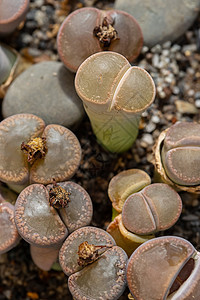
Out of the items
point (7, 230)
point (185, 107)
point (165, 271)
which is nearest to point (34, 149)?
point (7, 230)

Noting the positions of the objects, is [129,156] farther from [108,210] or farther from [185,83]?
[185,83]

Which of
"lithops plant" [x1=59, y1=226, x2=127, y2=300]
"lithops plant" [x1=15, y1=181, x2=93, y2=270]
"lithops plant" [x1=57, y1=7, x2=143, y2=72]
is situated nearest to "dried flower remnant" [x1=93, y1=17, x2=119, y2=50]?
"lithops plant" [x1=57, y1=7, x2=143, y2=72]

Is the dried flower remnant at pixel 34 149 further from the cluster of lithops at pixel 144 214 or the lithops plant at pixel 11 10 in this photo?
the lithops plant at pixel 11 10

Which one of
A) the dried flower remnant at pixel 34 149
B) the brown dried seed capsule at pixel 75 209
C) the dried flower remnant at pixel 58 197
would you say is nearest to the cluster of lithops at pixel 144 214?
the brown dried seed capsule at pixel 75 209

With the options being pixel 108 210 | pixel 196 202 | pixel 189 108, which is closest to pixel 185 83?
pixel 189 108

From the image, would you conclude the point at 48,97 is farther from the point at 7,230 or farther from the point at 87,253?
the point at 87,253

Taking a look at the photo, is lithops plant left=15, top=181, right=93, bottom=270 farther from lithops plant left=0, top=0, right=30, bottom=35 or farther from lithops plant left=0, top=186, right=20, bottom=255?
lithops plant left=0, top=0, right=30, bottom=35

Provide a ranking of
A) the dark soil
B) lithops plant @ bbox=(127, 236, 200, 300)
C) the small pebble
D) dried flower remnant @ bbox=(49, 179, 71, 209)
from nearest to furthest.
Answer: lithops plant @ bbox=(127, 236, 200, 300), dried flower remnant @ bbox=(49, 179, 71, 209), the dark soil, the small pebble
